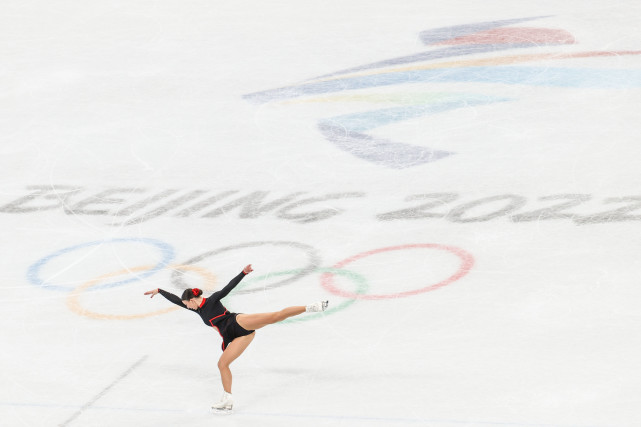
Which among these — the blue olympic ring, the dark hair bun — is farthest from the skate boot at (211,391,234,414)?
the blue olympic ring

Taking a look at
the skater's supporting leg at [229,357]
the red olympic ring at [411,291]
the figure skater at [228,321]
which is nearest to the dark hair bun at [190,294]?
the figure skater at [228,321]

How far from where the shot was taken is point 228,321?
27.6 ft

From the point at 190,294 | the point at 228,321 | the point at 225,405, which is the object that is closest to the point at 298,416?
the point at 225,405

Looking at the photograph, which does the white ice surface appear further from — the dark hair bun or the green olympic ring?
the dark hair bun

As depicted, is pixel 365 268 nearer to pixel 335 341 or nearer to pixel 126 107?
pixel 335 341

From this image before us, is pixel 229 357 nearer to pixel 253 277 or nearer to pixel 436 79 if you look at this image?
pixel 253 277

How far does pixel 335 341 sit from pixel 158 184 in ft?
17.2

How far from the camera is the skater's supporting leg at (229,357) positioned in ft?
26.9

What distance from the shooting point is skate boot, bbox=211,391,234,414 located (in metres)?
8.21

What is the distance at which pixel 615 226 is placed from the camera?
11.2 meters

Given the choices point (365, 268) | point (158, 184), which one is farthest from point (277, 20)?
point (365, 268)

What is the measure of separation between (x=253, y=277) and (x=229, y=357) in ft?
9.44

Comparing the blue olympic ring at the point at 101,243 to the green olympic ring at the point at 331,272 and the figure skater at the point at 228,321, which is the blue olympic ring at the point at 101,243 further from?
the figure skater at the point at 228,321

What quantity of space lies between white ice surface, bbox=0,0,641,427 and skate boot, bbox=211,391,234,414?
0.11 meters
